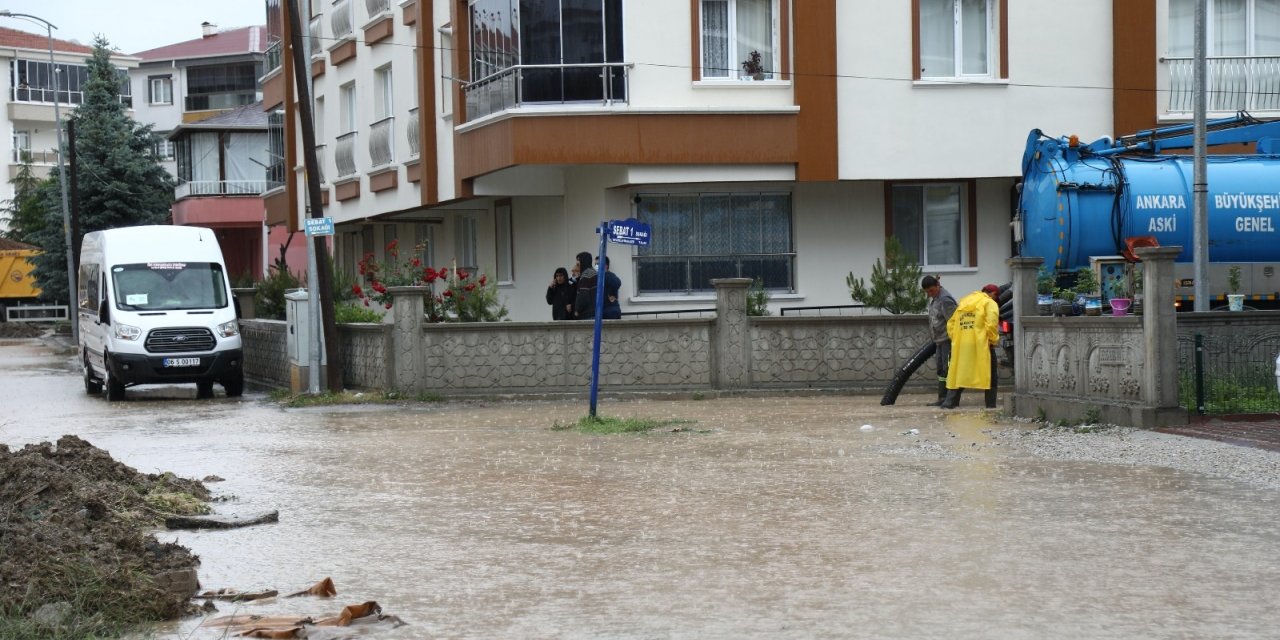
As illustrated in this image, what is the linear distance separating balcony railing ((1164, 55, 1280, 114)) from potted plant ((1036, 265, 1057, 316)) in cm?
603

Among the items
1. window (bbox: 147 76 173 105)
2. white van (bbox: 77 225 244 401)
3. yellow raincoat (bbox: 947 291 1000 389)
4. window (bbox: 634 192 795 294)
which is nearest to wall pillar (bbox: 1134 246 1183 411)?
yellow raincoat (bbox: 947 291 1000 389)

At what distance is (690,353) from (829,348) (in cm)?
194

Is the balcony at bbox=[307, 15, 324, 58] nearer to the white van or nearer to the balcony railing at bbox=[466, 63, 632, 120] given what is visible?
the white van

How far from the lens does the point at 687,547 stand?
9531 mm

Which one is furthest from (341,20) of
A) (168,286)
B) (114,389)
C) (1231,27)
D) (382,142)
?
(1231,27)

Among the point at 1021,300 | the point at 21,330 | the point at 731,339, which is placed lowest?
the point at 21,330

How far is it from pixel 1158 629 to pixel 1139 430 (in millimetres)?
8544

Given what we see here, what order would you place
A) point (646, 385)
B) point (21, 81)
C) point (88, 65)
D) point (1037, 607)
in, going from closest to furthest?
point (1037, 607), point (646, 385), point (88, 65), point (21, 81)

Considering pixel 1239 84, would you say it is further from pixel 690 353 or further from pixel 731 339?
pixel 690 353

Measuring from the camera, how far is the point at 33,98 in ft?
270

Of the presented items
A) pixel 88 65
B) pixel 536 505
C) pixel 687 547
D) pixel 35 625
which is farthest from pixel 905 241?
pixel 88 65

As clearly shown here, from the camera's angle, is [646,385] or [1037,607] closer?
[1037,607]

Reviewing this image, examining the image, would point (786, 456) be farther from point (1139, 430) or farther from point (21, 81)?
point (21, 81)

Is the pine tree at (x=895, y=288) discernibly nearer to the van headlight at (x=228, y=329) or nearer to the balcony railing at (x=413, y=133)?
the van headlight at (x=228, y=329)
